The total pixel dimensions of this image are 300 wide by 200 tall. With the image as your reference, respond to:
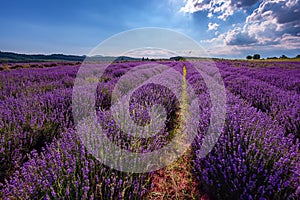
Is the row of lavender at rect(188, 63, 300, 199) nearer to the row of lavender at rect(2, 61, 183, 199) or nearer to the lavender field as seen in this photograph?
the lavender field

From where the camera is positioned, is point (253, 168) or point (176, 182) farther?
point (176, 182)

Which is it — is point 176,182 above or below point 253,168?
below

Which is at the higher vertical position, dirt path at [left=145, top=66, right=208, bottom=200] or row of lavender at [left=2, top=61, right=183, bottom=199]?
row of lavender at [left=2, top=61, right=183, bottom=199]

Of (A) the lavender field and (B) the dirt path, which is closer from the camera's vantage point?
(A) the lavender field

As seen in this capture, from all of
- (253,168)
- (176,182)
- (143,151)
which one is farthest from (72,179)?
(253,168)

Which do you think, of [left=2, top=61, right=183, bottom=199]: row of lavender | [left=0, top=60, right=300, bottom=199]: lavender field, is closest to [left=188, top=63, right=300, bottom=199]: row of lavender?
[left=0, top=60, right=300, bottom=199]: lavender field

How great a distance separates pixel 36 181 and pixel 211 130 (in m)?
1.63

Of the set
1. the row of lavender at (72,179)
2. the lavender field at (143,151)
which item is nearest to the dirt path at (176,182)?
the lavender field at (143,151)

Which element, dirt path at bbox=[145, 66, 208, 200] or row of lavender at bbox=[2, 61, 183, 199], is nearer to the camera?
row of lavender at bbox=[2, 61, 183, 199]

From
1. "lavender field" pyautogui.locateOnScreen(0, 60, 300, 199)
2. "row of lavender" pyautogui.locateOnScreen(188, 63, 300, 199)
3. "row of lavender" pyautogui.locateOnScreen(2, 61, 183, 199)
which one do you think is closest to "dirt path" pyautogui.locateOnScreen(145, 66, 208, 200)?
"lavender field" pyautogui.locateOnScreen(0, 60, 300, 199)

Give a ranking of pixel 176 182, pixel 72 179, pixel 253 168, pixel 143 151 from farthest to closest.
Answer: pixel 176 182 → pixel 143 151 → pixel 253 168 → pixel 72 179

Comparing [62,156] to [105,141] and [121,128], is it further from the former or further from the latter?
[121,128]

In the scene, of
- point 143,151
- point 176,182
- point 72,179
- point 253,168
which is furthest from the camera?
point 176,182

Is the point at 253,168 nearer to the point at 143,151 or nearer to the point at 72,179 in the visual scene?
the point at 143,151
